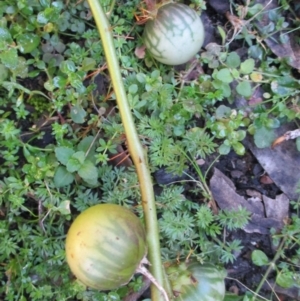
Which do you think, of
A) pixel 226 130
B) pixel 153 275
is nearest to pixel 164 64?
pixel 226 130

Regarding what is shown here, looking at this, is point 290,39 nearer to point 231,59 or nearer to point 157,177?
point 231,59

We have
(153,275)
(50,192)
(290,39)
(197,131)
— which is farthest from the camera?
(290,39)

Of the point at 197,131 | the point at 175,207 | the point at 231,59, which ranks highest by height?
the point at 231,59

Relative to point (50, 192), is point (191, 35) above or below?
above

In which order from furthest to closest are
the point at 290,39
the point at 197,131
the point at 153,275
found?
the point at 290,39, the point at 197,131, the point at 153,275

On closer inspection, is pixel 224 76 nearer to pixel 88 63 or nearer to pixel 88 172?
pixel 88 63

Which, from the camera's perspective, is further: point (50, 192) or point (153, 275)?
point (50, 192)
